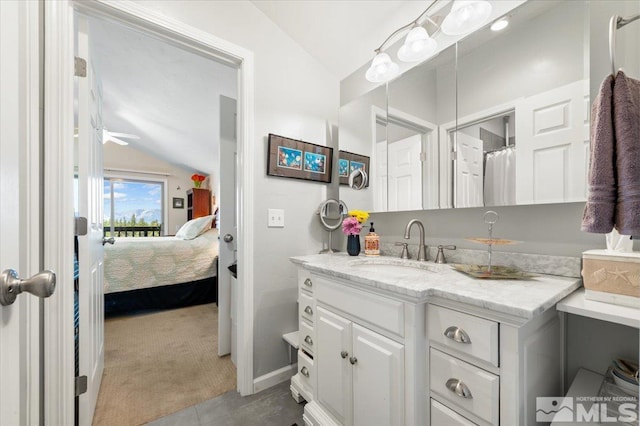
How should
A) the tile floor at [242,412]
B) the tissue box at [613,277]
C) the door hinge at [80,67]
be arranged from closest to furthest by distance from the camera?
the tissue box at [613,277], the door hinge at [80,67], the tile floor at [242,412]

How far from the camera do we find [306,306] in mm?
1519

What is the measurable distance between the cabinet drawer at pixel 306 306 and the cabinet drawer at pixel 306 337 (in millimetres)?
44

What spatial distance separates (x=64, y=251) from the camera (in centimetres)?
114

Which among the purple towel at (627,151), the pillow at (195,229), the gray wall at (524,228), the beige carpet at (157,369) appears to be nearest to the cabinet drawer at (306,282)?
the gray wall at (524,228)

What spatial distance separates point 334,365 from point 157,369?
155 centimetres

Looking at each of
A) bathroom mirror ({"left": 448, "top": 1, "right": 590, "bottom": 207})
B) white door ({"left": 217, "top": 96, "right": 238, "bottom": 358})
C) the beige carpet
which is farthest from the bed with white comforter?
bathroom mirror ({"left": 448, "top": 1, "right": 590, "bottom": 207})

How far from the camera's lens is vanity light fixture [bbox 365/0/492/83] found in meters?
1.22

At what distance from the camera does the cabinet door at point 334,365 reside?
1.13 m

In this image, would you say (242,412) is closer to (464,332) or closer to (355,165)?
(464,332)

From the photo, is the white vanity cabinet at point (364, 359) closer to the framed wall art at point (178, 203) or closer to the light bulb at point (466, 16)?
the light bulb at point (466, 16)

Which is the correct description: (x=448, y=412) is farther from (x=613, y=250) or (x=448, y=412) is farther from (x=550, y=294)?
(x=613, y=250)

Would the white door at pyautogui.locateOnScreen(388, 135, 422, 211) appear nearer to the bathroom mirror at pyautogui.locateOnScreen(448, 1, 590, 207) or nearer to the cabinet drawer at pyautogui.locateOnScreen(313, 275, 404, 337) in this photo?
the bathroom mirror at pyautogui.locateOnScreen(448, 1, 590, 207)

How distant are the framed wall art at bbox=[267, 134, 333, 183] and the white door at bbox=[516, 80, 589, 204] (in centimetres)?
121

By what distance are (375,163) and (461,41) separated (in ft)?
2.68
